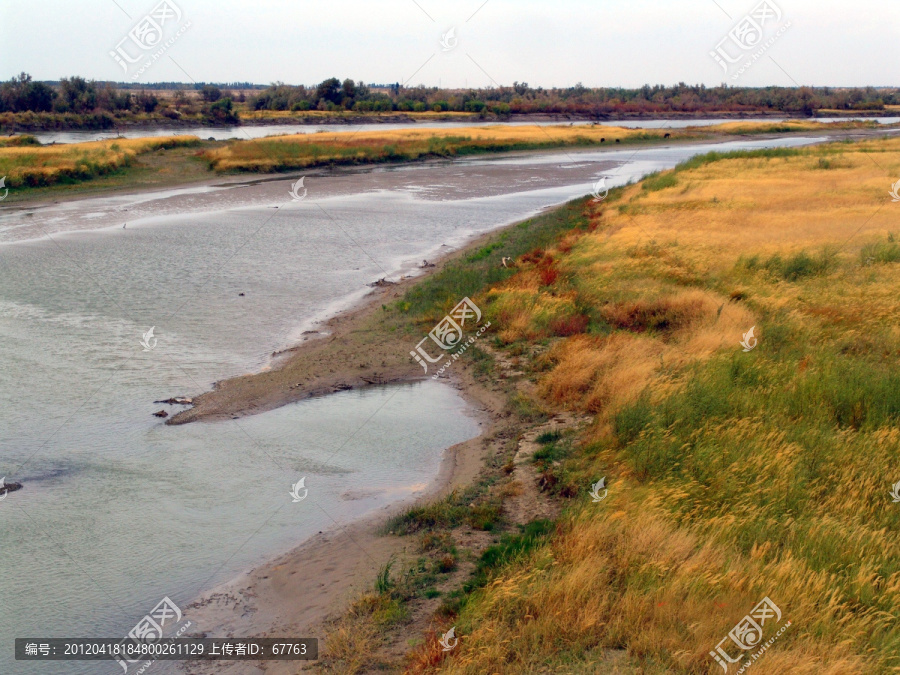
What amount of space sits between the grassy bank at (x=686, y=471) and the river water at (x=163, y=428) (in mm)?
1603

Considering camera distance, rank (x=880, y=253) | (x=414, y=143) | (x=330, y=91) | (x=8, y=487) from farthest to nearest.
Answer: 1. (x=330, y=91)
2. (x=414, y=143)
3. (x=880, y=253)
4. (x=8, y=487)

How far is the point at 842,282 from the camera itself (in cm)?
1383

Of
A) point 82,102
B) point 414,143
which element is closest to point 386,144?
point 414,143

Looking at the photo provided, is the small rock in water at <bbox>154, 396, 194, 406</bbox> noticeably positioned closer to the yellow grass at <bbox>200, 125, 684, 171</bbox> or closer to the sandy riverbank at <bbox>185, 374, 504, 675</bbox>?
the sandy riverbank at <bbox>185, 374, 504, 675</bbox>

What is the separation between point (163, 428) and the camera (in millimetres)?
9805

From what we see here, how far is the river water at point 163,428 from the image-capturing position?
6.77 m

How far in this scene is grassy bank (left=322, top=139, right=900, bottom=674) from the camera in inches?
198

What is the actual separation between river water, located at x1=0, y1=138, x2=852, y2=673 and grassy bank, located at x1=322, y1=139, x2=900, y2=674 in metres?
1.60

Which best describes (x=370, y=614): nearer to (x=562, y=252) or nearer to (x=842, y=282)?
(x=842, y=282)

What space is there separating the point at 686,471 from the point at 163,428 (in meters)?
6.84

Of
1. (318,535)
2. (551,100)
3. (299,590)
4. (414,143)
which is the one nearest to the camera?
(299,590)

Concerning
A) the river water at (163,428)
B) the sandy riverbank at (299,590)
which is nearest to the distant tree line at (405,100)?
the river water at (163,428)

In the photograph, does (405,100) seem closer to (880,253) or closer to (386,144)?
(386,144)

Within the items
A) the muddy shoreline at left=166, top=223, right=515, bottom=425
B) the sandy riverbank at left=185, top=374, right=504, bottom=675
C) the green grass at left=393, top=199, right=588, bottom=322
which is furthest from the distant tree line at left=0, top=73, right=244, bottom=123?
the sandy riverbank at left=185, top=374, right=504, bottom=675
